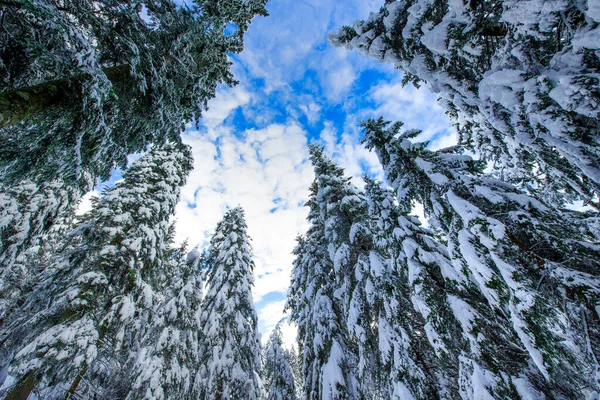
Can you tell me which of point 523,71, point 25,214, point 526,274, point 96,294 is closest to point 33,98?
point 96,294

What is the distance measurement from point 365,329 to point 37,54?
10.2 meters

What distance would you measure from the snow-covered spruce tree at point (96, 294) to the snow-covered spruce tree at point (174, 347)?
1174mm

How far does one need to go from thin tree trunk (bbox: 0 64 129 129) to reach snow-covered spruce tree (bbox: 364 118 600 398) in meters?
7.30

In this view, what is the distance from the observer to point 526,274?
3.32m

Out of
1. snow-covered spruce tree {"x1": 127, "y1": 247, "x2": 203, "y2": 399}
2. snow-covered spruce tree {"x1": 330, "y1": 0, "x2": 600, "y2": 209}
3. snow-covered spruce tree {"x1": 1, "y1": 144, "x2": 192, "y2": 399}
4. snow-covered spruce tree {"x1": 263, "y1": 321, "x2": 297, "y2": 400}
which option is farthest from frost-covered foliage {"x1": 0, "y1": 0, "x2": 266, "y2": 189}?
snow-covered spruce tree {"x1": 263, "y1": 321, "x2": 297, "y2": 400}

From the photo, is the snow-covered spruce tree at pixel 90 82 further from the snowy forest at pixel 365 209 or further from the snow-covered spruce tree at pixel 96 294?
the snow-covered spruce tree at pixel 96 294

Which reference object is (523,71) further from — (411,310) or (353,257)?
(353,257)

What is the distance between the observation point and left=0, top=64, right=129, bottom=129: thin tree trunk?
2.84 m

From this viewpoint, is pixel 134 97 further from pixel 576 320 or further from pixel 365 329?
pixel 365 329

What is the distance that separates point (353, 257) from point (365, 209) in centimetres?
229

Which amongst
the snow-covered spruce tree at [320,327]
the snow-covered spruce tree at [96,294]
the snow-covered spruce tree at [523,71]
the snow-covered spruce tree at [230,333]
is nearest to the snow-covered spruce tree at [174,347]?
the snow-covered spruce tree at [230,333]

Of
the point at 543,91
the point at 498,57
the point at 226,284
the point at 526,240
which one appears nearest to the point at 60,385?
the point at 226,284

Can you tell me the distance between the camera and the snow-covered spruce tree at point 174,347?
9219 millimetres

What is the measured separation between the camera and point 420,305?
5.69m
